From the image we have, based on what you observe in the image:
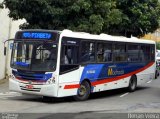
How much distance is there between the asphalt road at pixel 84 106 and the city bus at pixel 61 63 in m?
0.50

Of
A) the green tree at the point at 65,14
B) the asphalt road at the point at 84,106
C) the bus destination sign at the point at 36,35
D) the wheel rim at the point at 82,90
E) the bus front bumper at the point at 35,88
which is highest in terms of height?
the green tree at the point at 65,14

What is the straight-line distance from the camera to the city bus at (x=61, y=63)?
15992 mm

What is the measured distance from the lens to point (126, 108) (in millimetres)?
15023

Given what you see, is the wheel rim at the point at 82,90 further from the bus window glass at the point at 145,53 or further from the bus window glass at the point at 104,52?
the bus window glass at the point at 145,53

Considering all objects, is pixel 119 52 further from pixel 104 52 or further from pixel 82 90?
pixel 82 90

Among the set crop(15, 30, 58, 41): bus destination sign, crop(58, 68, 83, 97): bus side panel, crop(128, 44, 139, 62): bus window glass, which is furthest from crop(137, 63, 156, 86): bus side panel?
crop(15, 30, 58, 41): bus destination sign

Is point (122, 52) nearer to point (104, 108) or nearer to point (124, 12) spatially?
point (104, 108)

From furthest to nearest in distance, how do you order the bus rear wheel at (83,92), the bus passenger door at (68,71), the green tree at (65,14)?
the green tree at (65,14) < the bus rear wheel at (83,92) < the bus passenger door at (68,71)

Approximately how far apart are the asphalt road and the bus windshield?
1301mm

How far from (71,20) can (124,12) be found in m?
9.76

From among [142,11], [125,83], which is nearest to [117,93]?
[125,83]

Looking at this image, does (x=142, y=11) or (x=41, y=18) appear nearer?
(x=41, y=18)

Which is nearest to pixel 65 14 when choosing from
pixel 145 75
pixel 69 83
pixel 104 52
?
pixel 104 52

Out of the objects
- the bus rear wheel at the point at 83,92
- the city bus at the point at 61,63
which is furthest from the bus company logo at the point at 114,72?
the bus rear wheel at the point at 83,92
